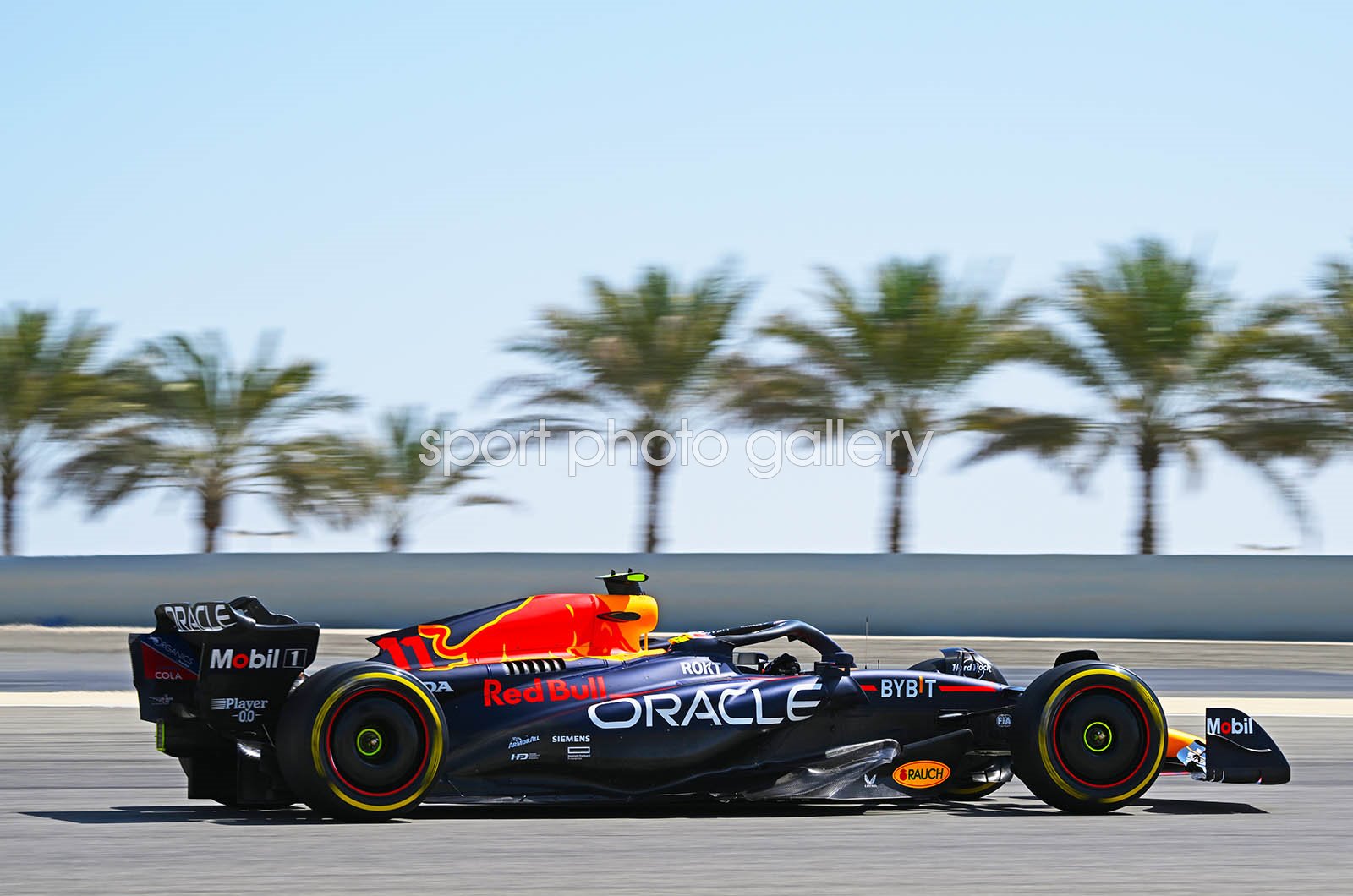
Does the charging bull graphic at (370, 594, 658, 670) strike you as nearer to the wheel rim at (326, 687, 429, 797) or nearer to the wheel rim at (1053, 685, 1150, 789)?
the wheel rim at (326, 687, 429, 797)

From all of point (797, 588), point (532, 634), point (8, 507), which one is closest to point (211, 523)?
point (8, 507)

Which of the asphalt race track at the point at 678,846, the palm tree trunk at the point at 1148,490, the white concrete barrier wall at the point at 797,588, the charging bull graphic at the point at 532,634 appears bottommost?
the asphalt race track at the point at 678,846

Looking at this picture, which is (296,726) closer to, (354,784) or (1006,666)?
(354,784)

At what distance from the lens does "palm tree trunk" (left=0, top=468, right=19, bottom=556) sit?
31172 mm

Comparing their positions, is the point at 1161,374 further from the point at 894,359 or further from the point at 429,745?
the point at 429,745

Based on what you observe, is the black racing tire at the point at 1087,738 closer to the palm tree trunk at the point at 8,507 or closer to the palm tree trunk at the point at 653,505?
the palm tree trunk at the point at 653,505

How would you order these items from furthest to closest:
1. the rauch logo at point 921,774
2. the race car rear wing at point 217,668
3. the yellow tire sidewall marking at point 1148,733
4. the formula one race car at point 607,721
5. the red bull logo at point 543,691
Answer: the rauch logo at point 921,774 → the yellow tire sidewall marking at point 1148,733 → the red bull logo at point 543,691 → the race car rear wing at point 217,668 → the formula one race car at point 607,721

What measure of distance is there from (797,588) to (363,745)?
19.1m

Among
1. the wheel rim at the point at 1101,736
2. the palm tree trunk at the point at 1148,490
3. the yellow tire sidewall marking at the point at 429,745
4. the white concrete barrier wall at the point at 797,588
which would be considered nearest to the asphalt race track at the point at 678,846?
the yellow tire sidewall marking at the point at 429,745

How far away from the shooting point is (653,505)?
30.4 metres

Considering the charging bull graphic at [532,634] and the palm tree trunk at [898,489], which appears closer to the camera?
the charging bull graphic at [532,634]

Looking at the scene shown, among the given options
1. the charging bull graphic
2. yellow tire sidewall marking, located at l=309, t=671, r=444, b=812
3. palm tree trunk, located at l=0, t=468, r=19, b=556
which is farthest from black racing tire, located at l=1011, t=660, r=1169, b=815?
palm tree trunk, located at l=0, t=468, r=19, b=556

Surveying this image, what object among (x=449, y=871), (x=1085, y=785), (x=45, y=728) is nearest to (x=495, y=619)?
(x=449, y=871)

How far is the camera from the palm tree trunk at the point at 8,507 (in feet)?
102
